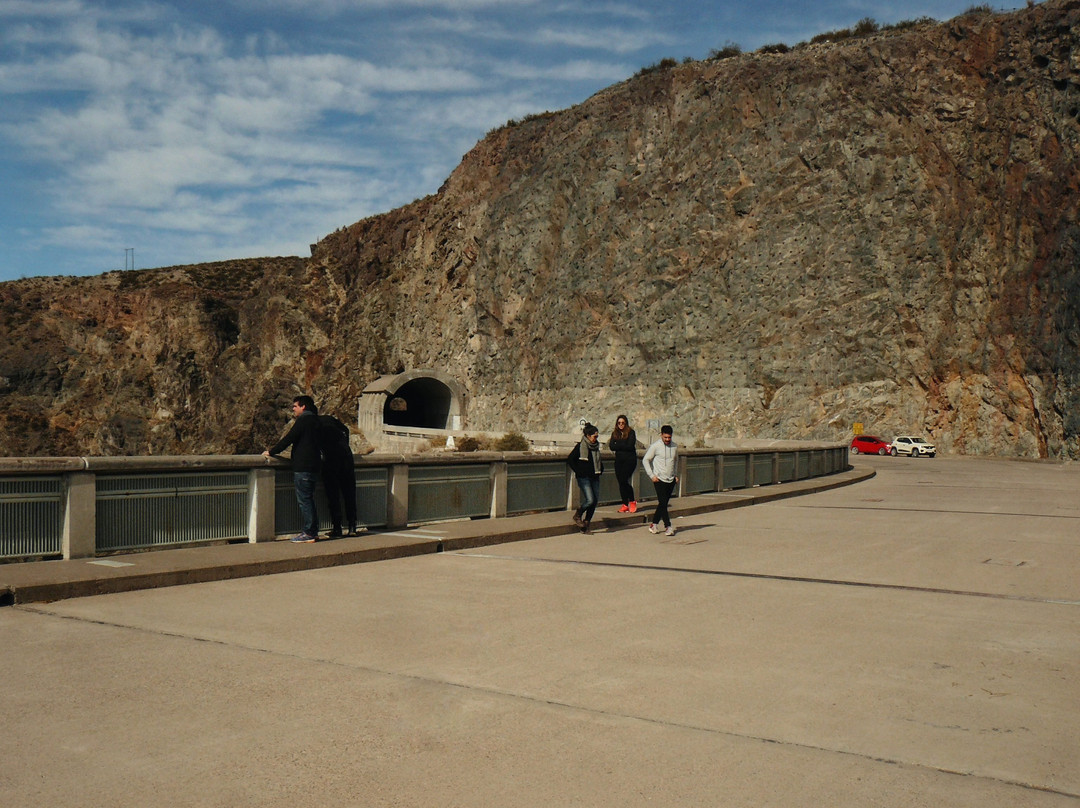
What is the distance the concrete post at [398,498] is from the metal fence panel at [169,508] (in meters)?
2.51

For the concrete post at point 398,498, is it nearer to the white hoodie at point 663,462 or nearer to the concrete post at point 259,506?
the concrete post at point 259,506

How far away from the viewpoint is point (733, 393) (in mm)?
59156

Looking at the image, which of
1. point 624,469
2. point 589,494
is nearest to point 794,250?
point 624,469

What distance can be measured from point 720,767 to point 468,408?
6635 centimetres

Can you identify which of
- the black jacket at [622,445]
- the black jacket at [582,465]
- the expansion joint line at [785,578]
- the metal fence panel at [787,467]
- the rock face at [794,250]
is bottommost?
the expansion joint line at [785,578]

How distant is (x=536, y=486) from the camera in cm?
1783

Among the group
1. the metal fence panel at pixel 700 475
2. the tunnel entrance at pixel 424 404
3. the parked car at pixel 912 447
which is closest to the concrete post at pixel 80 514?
the metal fence panel at pixel 700 475

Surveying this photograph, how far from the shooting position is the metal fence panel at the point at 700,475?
23191 millimetres

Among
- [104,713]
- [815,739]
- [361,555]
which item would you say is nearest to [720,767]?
[815,739]

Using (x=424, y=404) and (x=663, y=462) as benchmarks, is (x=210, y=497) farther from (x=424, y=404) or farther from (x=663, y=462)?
(x=424, y=404)

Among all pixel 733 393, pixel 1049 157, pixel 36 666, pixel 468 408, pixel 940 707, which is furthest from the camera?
pixel 468 408

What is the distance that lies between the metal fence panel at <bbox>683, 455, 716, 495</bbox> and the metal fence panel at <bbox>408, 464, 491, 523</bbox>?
774 centimetres

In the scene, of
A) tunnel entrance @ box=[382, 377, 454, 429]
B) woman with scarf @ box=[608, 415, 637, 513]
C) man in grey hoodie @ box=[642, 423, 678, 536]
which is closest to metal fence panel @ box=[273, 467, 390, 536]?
man in grey hoodie @ box=[642, 423, 678, 536]

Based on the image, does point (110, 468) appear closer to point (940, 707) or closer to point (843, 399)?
point (940, 707)
